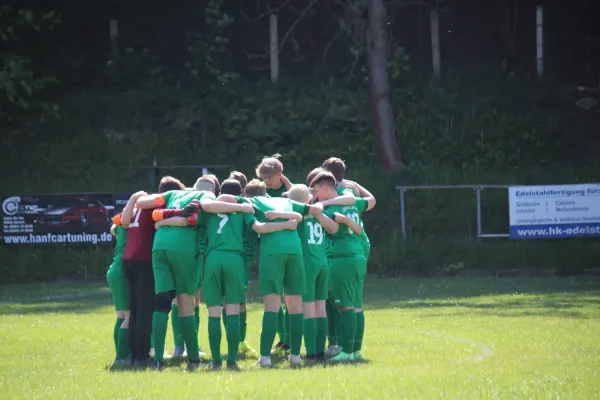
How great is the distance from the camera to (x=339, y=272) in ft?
38.8

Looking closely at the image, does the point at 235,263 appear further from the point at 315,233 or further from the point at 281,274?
the point at 315,233

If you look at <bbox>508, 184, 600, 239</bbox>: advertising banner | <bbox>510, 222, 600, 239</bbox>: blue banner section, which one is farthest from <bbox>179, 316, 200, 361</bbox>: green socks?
<bbox>510, 222, 600, 239</bbox>: blue banner section

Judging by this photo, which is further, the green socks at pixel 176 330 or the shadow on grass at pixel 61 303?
the shadow on grass at pixel 61 303

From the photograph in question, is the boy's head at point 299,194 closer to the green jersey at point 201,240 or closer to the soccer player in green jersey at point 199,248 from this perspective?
the soccer player in green jersey at point 199,248

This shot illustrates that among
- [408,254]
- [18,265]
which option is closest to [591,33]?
[408,254]

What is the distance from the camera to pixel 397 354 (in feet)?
39.3

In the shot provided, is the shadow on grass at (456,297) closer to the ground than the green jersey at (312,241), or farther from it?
closer to the ground

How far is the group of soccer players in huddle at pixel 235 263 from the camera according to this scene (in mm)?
11078

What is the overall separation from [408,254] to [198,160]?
7251 millimetres

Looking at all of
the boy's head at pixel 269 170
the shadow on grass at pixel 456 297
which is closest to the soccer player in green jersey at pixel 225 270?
the boy's head at pixel 269 170

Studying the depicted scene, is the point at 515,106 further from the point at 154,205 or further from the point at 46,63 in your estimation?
the point at 154,205

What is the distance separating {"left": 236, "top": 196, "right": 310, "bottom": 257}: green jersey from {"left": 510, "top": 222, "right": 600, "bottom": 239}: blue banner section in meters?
16.0

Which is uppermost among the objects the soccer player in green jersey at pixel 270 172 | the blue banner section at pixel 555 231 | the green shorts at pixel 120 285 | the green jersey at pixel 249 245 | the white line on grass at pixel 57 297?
the soccer player in green jersey at pixel 270 172

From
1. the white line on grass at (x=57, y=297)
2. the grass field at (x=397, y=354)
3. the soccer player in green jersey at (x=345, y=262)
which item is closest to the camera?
the grass field at (x=397, y=354)
